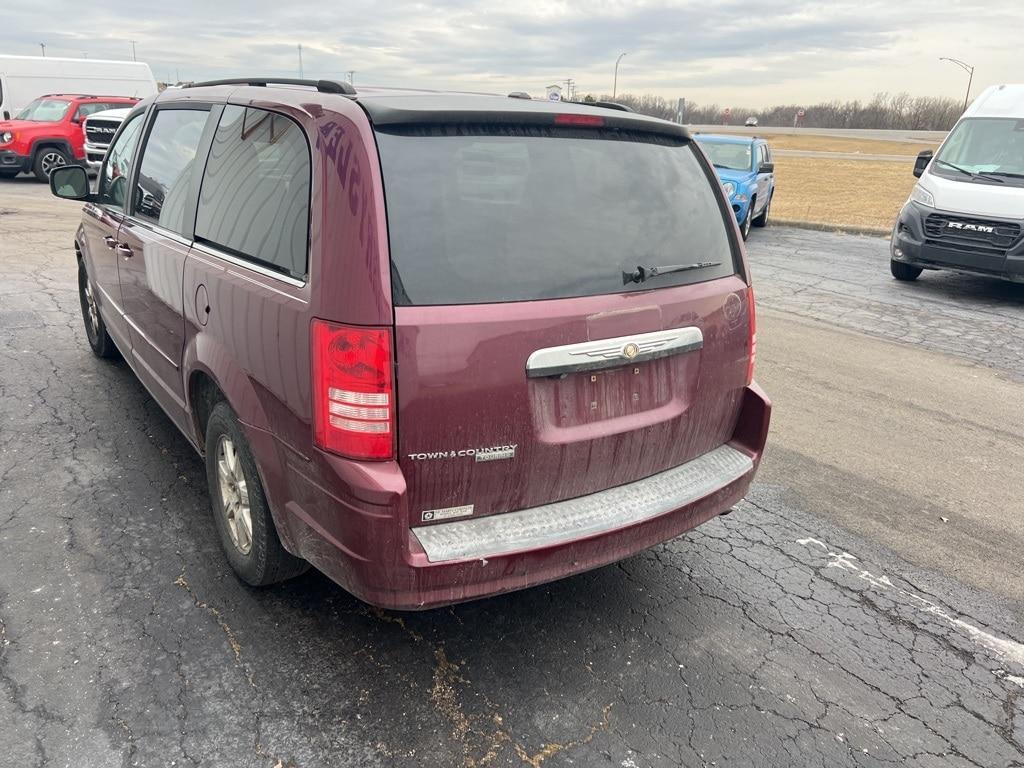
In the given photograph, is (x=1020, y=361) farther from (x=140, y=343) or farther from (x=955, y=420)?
(x=140, y=343)

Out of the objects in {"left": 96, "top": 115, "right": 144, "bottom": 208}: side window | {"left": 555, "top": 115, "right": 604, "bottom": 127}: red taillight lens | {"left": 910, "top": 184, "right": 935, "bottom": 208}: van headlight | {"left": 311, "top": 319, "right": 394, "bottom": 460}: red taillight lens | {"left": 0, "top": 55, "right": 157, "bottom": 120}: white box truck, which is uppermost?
{"left": 0, "top": 55, "right": 157, "bottom": 120}: white box truck

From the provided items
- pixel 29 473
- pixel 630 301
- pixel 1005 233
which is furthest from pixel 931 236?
pixel 29 473

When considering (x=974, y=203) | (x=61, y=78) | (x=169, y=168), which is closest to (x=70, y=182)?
(x=169, y=168)

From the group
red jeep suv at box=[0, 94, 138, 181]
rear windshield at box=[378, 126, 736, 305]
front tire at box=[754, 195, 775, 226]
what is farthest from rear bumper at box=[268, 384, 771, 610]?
red jeep suv at box=[0, 94, 138, 181]

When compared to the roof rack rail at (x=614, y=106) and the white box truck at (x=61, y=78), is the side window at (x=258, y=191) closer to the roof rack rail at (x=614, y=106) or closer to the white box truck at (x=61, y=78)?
the roof rack rail at (x=614, y=106)

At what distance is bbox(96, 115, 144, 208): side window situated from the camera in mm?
4352

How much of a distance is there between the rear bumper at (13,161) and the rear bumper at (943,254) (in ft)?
60.3

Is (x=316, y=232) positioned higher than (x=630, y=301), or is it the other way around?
(x=316, y=232)

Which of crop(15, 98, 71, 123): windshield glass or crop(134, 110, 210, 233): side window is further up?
crop(15, 98, 71, 123): windshield glass

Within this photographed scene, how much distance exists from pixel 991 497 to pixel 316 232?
3.81 metres

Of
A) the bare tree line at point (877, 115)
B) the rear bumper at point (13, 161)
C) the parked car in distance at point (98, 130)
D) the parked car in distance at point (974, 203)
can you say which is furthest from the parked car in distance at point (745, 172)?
the bare tree line at point (877, 115)

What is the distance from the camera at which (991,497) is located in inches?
163

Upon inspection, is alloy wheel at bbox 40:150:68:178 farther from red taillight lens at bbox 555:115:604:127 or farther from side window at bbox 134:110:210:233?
red taillight lens at bbox 555:115:604:127

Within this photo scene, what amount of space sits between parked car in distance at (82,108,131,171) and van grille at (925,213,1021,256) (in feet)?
53.0
